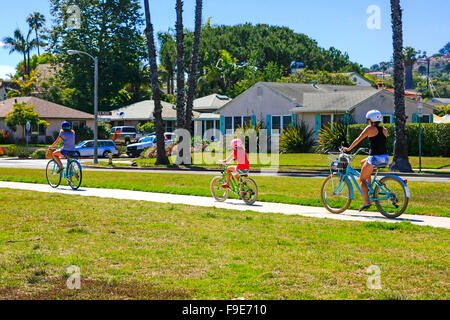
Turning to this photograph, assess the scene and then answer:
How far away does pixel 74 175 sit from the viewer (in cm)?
1781

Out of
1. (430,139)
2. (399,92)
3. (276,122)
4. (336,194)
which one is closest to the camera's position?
(336,194)

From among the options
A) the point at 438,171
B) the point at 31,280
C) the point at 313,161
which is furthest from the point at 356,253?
the point at 313,161

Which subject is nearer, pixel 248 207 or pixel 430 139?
pixel 248 207

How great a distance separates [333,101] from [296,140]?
14.8 feet

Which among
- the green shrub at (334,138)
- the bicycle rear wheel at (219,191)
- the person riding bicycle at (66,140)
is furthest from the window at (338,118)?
the bicycle rear wheel at (219,191)

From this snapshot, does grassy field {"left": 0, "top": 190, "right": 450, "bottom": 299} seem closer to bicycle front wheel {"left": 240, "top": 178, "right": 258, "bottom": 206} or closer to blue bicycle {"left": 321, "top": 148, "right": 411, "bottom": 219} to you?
blue bicycle {"left": 321, "top": 148, "right": 411, "bottom": 219}

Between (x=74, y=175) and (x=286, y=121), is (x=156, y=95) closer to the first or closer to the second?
(x=286, y=121)

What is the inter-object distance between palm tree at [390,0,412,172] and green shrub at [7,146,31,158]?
3047cm

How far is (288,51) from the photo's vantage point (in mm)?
89750

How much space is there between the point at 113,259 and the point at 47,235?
217cm

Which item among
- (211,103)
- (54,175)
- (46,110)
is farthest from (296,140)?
(46,110)

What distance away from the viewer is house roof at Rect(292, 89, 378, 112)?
135 ft

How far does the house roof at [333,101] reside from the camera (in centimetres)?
4128
